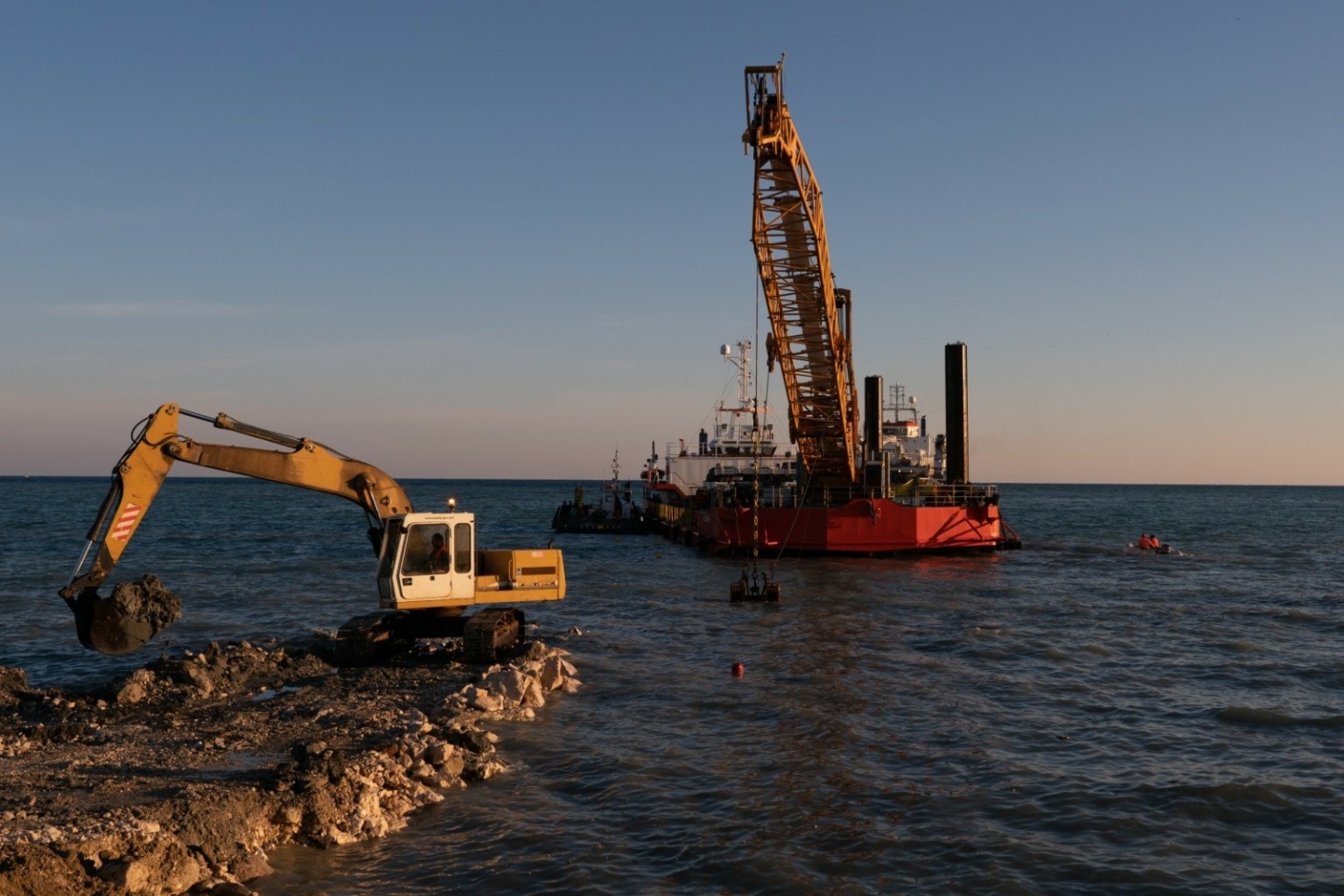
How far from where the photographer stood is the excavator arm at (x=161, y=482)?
1481cm

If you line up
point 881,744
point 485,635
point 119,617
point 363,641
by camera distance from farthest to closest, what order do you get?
1. point 485,635
2. point 363,641
3. point 119,617
4. point 881,744

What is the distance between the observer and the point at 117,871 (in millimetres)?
8289

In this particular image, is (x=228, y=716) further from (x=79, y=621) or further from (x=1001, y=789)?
(x=1001, y=789)

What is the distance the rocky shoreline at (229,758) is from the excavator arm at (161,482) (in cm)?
137

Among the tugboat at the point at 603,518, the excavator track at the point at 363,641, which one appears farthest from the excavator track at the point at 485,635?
the tugboat at the point at 603,518

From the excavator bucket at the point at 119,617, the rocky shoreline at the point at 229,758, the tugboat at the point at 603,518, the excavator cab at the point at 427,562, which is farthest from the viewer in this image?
the tugboat at the point at 603,518

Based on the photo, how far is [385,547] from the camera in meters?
18.7

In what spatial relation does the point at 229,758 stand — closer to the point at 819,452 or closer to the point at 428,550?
the point at 428,550

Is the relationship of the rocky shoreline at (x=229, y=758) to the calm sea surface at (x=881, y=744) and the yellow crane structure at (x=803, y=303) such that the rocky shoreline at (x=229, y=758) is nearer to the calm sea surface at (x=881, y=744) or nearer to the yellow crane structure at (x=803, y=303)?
the calm sea surface at (x=881, y=744)

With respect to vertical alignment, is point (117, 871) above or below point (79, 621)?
below

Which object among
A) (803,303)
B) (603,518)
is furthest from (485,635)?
(603,518)

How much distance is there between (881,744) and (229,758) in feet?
29.0

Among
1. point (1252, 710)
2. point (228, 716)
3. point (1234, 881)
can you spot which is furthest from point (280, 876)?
point (1252, 710)

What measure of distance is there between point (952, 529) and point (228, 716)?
3544 cm
